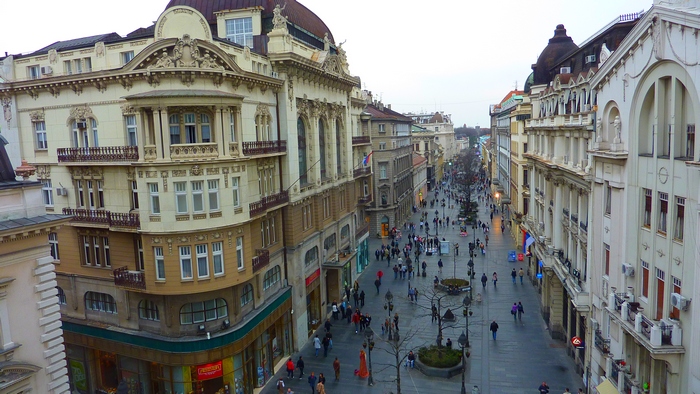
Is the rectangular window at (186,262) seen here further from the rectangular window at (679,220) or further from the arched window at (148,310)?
the rectangular window at (679,220)

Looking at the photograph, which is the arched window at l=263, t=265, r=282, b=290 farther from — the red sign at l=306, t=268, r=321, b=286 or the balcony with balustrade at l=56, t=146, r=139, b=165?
the balcony with balustrade at l=56, t=146, r=139, b=165

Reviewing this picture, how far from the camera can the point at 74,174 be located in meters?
27.2

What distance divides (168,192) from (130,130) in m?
4.37

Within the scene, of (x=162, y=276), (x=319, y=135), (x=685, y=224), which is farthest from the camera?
(x=319, y=135)

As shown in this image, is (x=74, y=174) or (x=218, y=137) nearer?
(x=218, y=137)

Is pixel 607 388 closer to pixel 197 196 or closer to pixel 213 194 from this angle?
pixel 213 194

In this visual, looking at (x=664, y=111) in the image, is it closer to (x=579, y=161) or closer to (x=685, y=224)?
(x=685, y=224)

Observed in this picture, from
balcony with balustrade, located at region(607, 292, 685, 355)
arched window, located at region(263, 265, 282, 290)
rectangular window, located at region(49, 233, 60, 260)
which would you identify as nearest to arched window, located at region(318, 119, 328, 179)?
arched window, located at region(263, 265, 282, 290)

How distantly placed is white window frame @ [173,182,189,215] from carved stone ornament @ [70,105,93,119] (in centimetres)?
686

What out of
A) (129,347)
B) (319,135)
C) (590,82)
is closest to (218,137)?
(129,347)

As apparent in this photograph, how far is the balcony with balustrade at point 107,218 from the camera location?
2488cm

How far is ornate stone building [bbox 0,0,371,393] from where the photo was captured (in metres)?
Result: 24.1

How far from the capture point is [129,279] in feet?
82.6

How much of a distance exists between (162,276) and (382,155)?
48.3 meters
